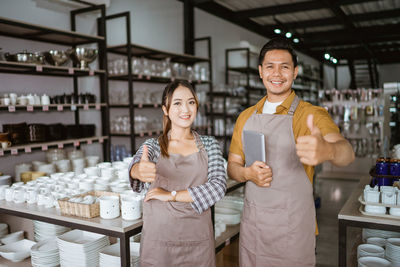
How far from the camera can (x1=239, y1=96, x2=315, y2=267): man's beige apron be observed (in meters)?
1.72

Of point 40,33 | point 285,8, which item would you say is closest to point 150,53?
point 40,33

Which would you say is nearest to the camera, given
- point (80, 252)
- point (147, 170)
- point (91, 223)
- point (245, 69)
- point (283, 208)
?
point (147, 170)

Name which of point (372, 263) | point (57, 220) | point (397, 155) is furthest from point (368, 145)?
point (57, 220)

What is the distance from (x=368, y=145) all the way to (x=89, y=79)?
5.62m

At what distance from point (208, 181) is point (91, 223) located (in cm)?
73

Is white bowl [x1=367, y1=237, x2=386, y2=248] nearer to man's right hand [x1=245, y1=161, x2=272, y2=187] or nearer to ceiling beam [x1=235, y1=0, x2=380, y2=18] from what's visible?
man's right hand [x1=245, y1=161, x2=272, y2=187]

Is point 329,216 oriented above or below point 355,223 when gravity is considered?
below

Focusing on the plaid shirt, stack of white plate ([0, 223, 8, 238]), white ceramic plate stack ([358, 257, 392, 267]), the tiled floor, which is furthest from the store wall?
white ceramic plate stack ([358, 257, 392, 267])

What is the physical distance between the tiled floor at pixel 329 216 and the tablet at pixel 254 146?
7.33ft

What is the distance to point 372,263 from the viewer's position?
7.47ft

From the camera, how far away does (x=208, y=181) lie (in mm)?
→ 1695

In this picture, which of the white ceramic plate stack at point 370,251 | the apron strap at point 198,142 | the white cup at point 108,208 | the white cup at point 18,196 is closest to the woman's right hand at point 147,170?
the apron strap at point 198,142

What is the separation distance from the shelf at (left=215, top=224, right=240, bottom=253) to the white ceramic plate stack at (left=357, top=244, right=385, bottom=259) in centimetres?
88

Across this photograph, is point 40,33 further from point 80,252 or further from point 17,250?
point 80,252
